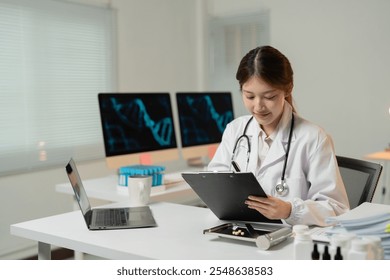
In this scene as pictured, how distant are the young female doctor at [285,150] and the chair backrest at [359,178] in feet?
0.67

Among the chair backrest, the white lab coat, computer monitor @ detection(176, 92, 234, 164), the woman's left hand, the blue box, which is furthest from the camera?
computer monitor @ detection(176, 92, 234, 164)

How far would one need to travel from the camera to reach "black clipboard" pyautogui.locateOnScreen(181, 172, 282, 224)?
4.44 feet

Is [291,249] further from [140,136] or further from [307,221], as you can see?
[140,136]

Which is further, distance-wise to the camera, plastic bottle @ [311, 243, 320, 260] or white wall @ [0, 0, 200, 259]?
white wall @ [0, 0, 200, 259]

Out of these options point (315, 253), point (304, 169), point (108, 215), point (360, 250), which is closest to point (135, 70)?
point (108, 215)

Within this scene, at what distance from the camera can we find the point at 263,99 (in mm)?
1632

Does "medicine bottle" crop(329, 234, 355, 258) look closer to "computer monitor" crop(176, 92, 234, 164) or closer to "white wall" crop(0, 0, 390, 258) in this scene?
"computer monitor" crop(176, 92, 234, 164)

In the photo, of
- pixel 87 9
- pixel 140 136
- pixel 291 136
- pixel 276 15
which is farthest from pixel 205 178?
Result: pixel 276 15

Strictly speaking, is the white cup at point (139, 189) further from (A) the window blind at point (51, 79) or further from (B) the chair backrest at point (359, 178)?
(A) the window blind at point (51, 79)

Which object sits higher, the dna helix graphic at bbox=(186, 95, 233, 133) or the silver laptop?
the dna helix graphic at bbox=(186, 95, 233, 133)

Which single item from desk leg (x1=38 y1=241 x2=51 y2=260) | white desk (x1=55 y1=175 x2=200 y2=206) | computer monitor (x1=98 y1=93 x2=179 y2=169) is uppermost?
computer monitor (x1=98 y1=93 x2=179 y2=169)

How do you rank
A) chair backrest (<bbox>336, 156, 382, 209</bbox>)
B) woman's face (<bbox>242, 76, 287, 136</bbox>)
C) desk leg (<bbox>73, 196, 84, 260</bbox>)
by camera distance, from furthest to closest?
1. desk leg (<bbox>73, 196, 84, 260</bbox>)
2. chair backrest (<bbox>336, 156, 382, 209</bbox>)
3. woman's face (<bbox>242, 76, 287, 136</bbox>)

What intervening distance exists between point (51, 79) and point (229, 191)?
224 centimetres

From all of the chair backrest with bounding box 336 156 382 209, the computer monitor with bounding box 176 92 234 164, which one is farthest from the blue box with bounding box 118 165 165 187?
the chair backrest with bounding box 336 156 382 209
